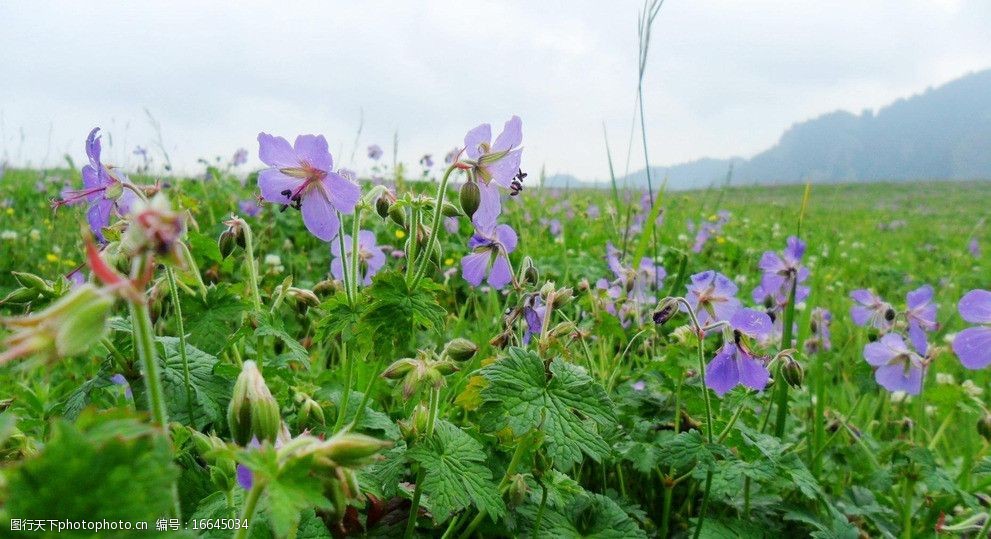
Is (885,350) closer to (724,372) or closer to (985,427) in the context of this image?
(985,427)

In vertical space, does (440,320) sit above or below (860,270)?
above

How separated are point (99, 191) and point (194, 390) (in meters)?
0.44

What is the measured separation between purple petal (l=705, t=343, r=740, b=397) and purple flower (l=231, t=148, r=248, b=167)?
20.6 ft

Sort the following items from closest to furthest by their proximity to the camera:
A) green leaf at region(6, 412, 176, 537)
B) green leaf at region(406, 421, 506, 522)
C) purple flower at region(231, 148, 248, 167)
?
green leaf at region(6, 412, 176, 537) → green leaf at region(406, 421, 506, 522) → purple flower at region(231, 148, 248, 167)

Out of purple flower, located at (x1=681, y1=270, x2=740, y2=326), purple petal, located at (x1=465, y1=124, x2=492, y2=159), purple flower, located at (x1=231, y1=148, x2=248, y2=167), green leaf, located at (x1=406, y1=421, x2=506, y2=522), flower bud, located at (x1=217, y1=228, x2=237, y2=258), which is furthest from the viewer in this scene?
purple flower, located at (x1=231, y1=148, x2=248, y2=167)

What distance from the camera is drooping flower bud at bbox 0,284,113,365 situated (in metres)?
0.54

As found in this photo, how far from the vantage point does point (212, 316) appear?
144 centimetres

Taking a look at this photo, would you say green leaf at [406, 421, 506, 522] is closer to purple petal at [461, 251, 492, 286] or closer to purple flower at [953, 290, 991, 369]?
purple petal at [461, 251, 492, 286]

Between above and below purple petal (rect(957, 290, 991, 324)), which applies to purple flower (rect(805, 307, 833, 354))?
below

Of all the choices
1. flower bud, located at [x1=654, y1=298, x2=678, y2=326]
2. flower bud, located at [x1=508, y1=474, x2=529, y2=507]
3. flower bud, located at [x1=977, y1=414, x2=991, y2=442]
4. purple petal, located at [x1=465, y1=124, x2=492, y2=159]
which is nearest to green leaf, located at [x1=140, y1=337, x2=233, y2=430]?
flower bud, located at [x1=508, y1=474, x2=529, y2=507]

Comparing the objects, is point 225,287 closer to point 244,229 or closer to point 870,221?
point 244,229

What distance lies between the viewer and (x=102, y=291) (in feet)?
1.74

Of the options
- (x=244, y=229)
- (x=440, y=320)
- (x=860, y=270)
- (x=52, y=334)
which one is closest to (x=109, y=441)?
(x=52, y=334)

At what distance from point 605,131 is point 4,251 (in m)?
3.61
